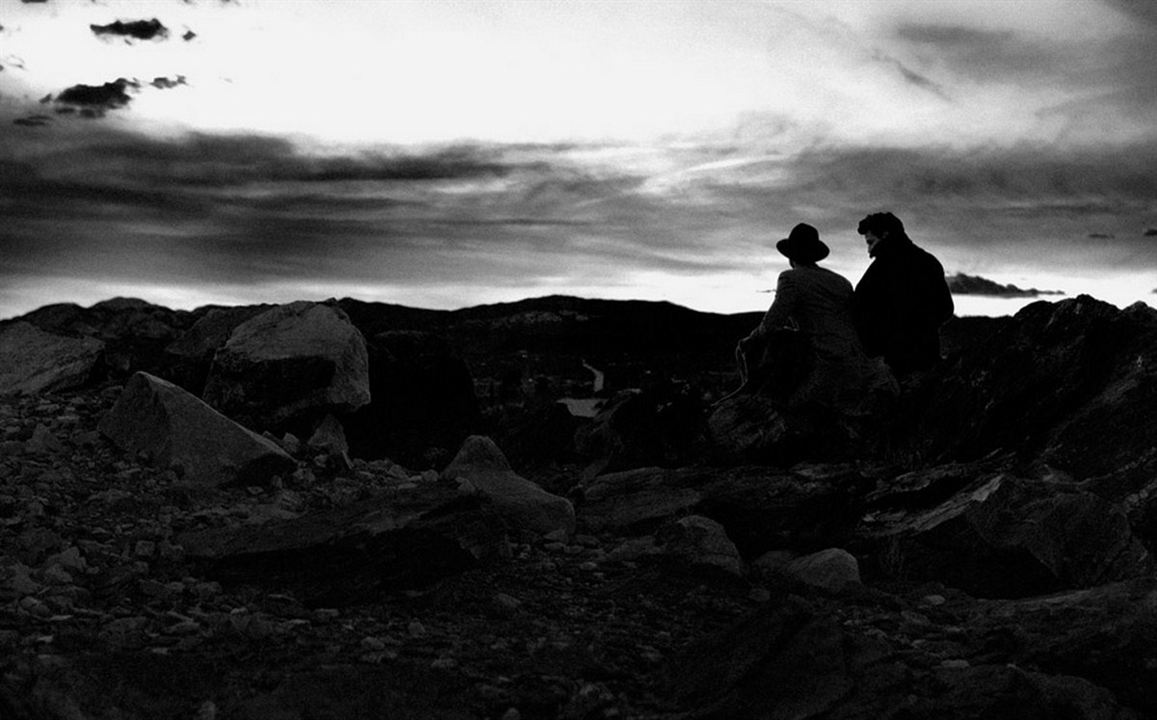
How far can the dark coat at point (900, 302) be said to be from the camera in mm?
12633

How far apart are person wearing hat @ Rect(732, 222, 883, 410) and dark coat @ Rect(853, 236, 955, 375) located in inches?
9.7

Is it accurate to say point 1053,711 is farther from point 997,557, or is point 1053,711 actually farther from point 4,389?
point 4,389

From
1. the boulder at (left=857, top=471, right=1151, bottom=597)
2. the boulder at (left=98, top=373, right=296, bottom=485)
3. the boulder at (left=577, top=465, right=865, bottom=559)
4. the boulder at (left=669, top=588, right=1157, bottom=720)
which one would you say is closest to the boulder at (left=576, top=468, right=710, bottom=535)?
the boulder at (left=577, top=465, right=865, bottom=559)

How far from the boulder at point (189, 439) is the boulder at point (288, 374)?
133 cm

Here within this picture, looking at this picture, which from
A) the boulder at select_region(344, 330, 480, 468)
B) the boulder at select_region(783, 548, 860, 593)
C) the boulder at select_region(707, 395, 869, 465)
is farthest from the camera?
the boulder at select_region(344, 330, 480, 468)

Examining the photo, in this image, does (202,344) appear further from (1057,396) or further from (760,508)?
(1057,396)

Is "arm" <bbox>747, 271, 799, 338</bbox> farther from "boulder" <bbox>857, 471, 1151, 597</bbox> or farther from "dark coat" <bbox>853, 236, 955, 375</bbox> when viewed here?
"boulder" <bbox>857, 471, 1151, 597</bbox>

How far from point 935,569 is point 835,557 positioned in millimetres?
834

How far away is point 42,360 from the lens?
13797 mm

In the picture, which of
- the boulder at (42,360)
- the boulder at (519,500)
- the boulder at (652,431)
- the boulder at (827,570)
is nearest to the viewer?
the boulder at (827,570)

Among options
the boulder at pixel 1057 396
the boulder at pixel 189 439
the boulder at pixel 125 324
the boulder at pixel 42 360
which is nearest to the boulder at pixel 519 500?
the boulder at pixel 189 439

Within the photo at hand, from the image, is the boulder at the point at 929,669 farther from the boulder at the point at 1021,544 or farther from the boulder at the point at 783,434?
the boulder at the point at 783,434

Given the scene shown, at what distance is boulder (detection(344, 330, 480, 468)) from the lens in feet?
43.4

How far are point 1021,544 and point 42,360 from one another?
35.2 ft
